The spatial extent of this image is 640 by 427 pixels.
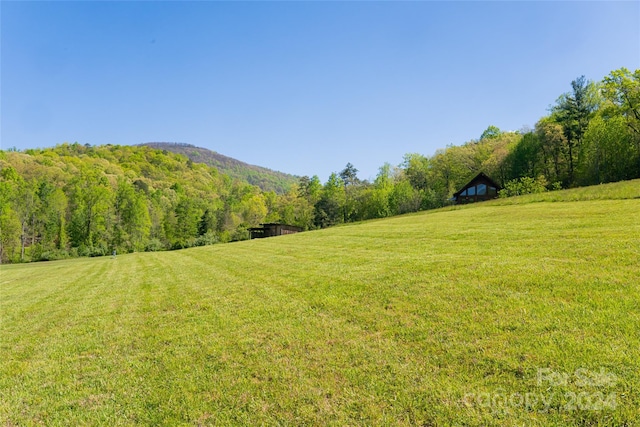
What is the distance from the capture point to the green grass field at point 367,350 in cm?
340

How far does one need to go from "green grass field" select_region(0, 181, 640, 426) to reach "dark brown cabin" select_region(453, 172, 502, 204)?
124ft

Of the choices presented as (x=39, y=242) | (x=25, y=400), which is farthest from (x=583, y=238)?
(x=39, y=242)

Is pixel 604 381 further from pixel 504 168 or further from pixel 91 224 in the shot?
pixel 91 224

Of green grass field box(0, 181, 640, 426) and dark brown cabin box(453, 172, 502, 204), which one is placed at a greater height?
dark brown cabin box(453, 172, 502, 204)

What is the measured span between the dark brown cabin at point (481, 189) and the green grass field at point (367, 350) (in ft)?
124

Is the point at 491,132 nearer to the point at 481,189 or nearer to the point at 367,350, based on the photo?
the point at 481,189

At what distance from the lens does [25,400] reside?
4309 mm

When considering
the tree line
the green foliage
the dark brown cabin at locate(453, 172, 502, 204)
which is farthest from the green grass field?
the green foliage

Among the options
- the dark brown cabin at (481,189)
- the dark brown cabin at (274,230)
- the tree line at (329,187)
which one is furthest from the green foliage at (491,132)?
the dark brown cabin at (274,230)

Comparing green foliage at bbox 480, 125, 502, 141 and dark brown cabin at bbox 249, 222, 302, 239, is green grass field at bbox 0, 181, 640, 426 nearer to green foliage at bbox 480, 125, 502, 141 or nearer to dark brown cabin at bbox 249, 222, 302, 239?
dark brown cabin at bbox 249, 222, 302, 239

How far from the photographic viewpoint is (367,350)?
473 cm

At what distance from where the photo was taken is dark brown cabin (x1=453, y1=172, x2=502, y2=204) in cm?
4428

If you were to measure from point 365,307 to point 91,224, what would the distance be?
2626 inches

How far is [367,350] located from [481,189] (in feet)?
150
